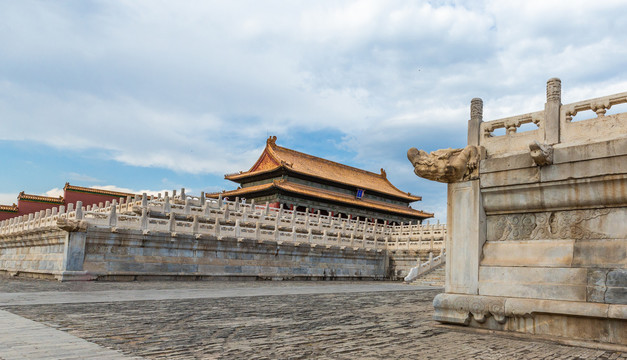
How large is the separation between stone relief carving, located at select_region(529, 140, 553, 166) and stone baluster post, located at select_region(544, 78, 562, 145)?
0.34 m

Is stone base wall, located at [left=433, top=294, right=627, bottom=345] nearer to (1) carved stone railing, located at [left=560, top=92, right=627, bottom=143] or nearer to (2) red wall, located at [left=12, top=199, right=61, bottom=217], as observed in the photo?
(1) carved stone railing, located at [left=560, top=92, right=627, bottom=143]

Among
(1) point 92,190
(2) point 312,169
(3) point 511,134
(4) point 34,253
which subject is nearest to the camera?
(3) point 511,134

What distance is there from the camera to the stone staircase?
22.8 metres

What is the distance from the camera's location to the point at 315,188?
4606 centimetres

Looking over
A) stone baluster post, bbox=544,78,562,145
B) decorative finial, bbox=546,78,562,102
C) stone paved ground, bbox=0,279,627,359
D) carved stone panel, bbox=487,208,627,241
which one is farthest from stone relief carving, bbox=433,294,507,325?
decorative finial, bbox=546,78,562,102

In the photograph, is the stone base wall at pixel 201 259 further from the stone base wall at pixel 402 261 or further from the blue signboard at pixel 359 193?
the blue signboard at pixel 359 193

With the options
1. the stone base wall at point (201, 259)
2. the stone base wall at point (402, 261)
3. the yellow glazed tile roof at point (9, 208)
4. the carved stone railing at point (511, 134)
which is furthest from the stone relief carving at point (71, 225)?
the yellow glazed tile roof at point (9, 208)

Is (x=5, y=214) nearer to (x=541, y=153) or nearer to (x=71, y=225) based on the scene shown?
(x=71, y=225)

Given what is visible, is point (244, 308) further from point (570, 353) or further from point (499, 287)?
point (570, 353)

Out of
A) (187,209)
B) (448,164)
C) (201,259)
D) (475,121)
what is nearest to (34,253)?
(187,209)

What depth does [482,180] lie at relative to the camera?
7.55m

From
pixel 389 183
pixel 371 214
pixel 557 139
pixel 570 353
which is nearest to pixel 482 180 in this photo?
pixel 557 139

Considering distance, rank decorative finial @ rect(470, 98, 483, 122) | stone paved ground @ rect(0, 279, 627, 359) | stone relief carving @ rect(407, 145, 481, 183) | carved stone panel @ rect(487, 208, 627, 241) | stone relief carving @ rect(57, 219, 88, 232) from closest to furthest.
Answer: stone paved ground @ rect(0, 279, 627, 359), carved stone panel @ rect(487, 208, 627, 241), stone relief carving @ rect(407, 145, 481, 183), decorative finial @ rect(470, 98, 483, 122), stone relief carving @ rect(57, 219, 88, 232)

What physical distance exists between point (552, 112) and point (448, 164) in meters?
1.73
